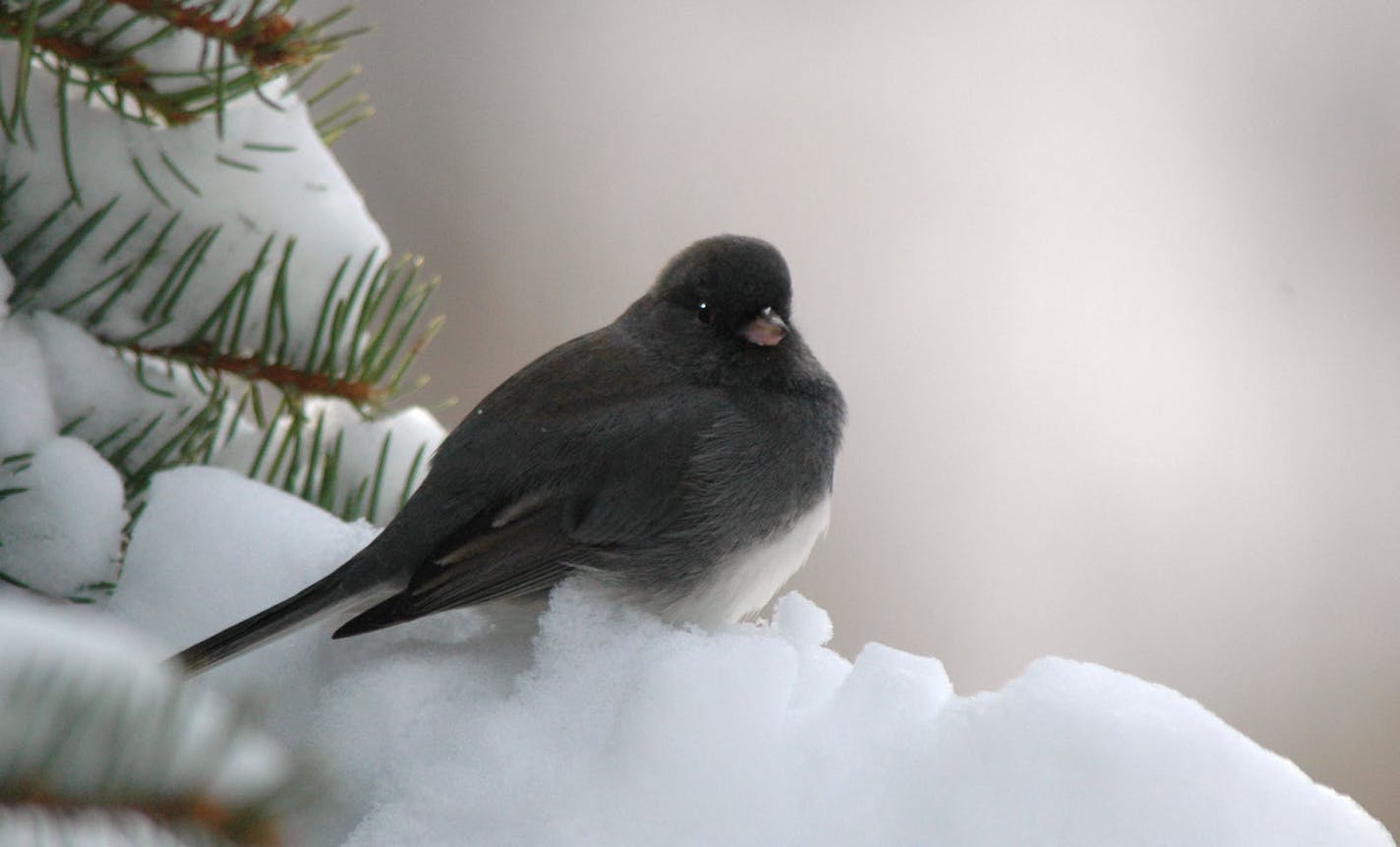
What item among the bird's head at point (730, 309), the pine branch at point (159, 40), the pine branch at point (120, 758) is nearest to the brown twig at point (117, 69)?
the pine branch at point (159, 40)

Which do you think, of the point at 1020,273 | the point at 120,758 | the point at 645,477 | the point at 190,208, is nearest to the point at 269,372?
the point at 190,208

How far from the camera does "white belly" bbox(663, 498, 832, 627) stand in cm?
132

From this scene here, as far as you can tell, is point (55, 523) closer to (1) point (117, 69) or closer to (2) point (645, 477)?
(1) point (117, 69)

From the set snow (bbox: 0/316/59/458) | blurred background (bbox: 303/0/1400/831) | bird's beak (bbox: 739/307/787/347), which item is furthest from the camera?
blurred background (bbox: 303/0/1400/831)

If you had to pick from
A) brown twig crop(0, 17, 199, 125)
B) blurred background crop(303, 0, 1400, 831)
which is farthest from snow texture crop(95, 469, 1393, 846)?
blurred background crop(303, 0, 1400, 831)

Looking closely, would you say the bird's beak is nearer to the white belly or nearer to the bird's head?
the bird's head

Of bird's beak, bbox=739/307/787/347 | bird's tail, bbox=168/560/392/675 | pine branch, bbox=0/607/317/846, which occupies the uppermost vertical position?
bird's beak, bbox=739/307/787/347

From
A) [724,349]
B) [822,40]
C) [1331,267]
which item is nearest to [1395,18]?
[1331,267]

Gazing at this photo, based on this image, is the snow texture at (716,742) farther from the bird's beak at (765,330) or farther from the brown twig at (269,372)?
the bird's beak at (765,330)

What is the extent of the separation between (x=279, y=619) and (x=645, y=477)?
0.46 metres

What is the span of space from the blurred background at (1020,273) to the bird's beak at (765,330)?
8.60 ft

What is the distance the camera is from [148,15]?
3.62 feet

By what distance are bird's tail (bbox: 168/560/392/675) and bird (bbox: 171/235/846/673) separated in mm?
21

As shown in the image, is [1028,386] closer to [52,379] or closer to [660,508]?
[660,508]
